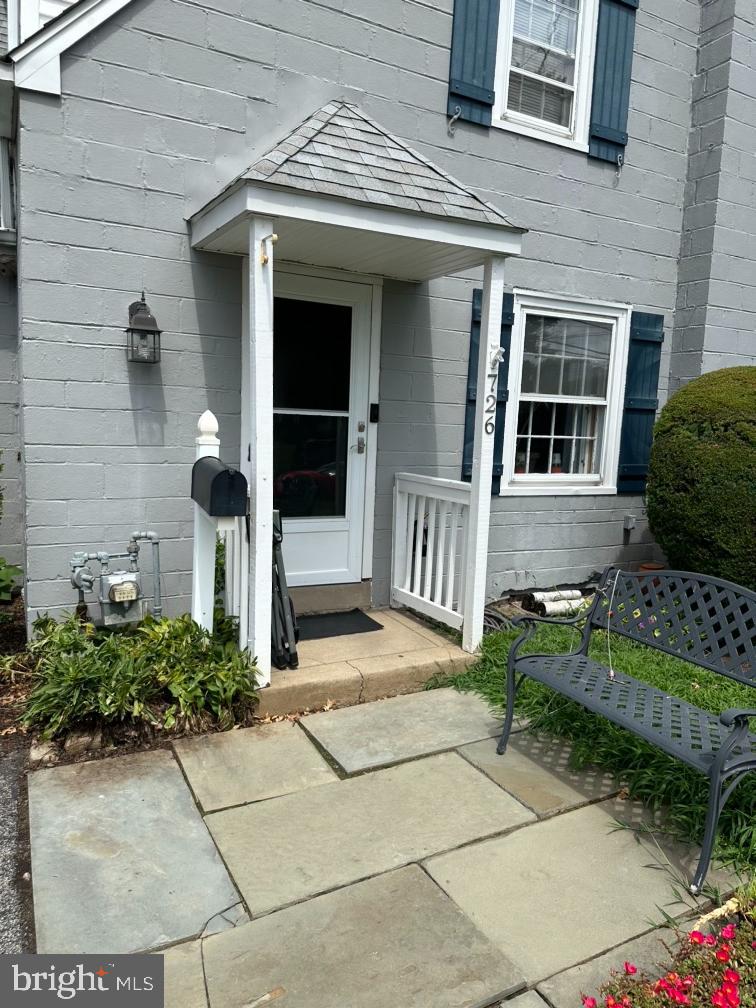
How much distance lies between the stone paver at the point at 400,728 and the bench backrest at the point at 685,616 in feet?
2.73

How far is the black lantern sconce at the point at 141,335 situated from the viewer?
3838 millimetres

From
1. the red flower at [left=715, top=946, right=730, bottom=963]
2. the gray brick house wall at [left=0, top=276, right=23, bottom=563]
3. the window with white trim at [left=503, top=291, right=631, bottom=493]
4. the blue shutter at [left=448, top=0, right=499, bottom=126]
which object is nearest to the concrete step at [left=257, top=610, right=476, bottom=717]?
the window with white trim at [left=503, top=291, right=631, bottom=493]

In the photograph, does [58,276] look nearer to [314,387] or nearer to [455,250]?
[314,387]

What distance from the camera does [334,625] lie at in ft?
15.0

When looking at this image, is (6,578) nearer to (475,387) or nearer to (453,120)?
(475,387)

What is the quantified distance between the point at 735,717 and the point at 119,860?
2180 millimetres

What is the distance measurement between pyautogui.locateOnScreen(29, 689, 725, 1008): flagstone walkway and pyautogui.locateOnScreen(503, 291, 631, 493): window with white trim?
264 cm

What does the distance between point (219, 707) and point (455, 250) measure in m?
2.74

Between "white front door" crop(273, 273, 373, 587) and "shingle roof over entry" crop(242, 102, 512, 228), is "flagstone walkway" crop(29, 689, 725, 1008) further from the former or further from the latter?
"shingle roof over entry" crop(242, 102, 512, 228)

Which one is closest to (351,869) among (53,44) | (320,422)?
(320,422)

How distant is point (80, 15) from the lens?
3.60 meters

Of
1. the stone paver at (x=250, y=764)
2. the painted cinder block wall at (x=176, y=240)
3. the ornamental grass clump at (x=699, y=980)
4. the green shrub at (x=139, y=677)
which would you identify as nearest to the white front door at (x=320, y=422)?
the painted cinder block wall at (x=176, y=240)

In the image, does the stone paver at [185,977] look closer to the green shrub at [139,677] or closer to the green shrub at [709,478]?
the green shrub at [139,677]

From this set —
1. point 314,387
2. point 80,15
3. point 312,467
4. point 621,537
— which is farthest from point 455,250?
point 621,537
